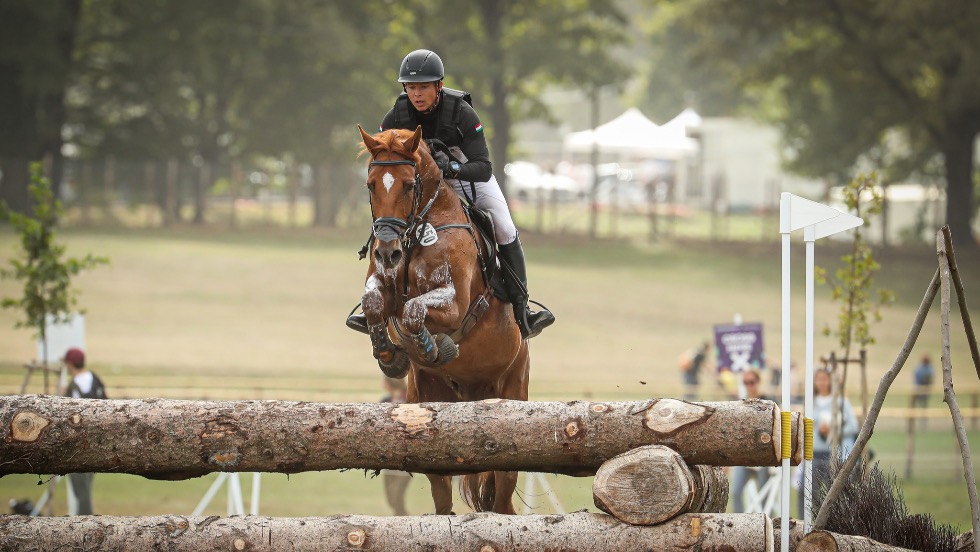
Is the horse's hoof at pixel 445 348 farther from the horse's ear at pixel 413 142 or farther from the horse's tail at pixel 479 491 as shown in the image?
the horse's tail at pixel 479 491

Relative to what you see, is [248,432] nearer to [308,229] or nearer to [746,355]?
[746,355]

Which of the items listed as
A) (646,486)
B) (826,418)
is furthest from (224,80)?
(646,486)

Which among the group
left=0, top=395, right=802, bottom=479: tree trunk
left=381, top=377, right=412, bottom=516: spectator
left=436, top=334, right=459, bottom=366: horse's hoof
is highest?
left=436, top=334, right=459, bottom=366: horse's hoof

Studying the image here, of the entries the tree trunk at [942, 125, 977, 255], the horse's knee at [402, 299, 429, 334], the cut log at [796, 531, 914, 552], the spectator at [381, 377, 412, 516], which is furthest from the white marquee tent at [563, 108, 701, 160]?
the cut log at [796, 531, 914, 552]

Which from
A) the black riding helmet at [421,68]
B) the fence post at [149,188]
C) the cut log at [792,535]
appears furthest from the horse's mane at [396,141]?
the fence post at [149,188]

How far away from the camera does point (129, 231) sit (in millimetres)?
29453

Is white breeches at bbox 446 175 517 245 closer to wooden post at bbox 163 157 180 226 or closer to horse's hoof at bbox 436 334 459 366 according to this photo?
horse's hoof at bbox 436 334 459 366

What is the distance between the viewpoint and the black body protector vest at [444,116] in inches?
261

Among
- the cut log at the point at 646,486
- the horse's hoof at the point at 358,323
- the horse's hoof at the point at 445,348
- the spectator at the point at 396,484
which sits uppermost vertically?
the horse's hoof at the point at 358,323

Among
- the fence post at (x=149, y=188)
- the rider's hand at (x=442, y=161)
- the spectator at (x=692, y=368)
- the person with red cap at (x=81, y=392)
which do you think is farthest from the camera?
the fence post at (x=149, y=188)

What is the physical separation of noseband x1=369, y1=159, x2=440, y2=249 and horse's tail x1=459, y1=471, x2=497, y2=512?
5.53 feet

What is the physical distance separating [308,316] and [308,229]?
7.58 meters

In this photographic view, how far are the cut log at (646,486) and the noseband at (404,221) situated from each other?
1.61m

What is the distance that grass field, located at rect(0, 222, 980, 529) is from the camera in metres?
14.4
